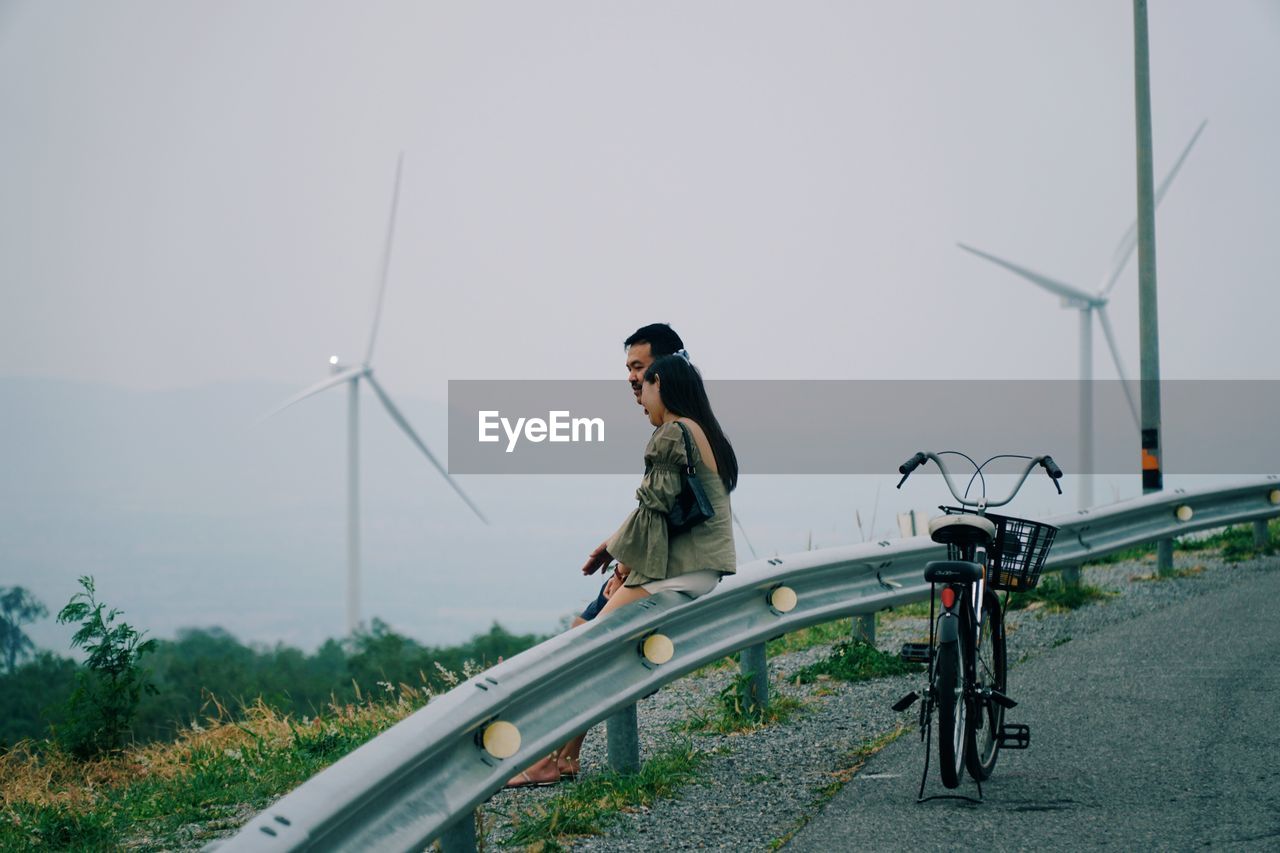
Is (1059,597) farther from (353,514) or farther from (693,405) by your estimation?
(353,514)

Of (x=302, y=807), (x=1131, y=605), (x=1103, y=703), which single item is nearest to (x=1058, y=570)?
(x=1131, y=605)

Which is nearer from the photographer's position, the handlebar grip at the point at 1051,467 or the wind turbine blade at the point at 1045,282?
the handlebar grip at the point at 1051,467

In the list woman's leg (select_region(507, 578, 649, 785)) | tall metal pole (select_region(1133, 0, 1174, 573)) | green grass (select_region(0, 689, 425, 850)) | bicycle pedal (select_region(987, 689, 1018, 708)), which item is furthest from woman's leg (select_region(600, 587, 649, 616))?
tall metal pole (select_region(1133, 0, 1174, 573))

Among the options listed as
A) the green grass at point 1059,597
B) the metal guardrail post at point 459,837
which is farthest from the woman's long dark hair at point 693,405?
the green grass at point 1059,597

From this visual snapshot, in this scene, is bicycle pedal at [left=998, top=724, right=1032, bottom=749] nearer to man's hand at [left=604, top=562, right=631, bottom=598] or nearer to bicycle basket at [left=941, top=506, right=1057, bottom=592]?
bicycle basket at [left=941, top=506, right=1057, bottom=592]

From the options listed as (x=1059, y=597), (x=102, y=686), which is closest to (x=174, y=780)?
(x=102, y=686)

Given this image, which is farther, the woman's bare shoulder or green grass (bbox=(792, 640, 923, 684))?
green grass (bbox=(792, 640, 923, 684))

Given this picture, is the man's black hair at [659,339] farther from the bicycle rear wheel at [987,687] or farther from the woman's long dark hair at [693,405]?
the bicycle rear wheel at [987,687]

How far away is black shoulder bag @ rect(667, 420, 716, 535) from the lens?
5395 mm

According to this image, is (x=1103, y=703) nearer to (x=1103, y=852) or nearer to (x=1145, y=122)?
(x=1103, y=852)

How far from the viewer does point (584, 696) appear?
5.07m

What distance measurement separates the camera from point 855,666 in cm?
781

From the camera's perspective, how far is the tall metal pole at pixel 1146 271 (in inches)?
531

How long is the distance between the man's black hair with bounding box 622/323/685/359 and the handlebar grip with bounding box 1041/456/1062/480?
1.64 metres
